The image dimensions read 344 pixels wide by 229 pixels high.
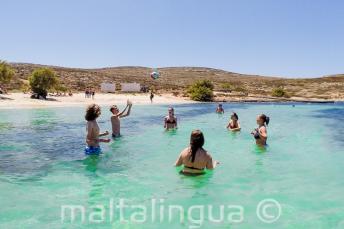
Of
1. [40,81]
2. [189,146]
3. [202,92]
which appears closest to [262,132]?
[189,146]

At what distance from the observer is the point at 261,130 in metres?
16.1

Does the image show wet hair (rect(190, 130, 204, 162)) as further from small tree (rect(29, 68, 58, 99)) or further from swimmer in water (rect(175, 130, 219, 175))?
small tree (rect(29, 68, 58, 99))

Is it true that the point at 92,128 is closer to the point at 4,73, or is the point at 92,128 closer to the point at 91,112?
the point at 91,112

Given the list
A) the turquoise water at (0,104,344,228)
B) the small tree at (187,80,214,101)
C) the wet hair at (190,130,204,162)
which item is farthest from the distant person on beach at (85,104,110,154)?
the small tree at (187,80,214,101)

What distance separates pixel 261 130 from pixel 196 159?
6233 mm

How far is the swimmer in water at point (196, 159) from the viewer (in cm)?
1028

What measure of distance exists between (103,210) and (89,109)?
5184 mm

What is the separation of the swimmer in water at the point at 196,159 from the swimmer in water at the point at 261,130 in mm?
5311

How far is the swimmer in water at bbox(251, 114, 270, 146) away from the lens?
15.4m

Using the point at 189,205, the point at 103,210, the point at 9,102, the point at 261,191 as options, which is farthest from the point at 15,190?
the point at 9,102

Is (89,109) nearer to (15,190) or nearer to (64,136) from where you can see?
(15,190)

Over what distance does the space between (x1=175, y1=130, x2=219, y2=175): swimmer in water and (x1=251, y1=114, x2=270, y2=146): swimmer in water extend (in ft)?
17.4

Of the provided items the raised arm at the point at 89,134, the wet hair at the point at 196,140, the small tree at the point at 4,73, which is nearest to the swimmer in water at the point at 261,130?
the wet hair at the point at 196,140

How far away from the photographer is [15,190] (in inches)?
392
